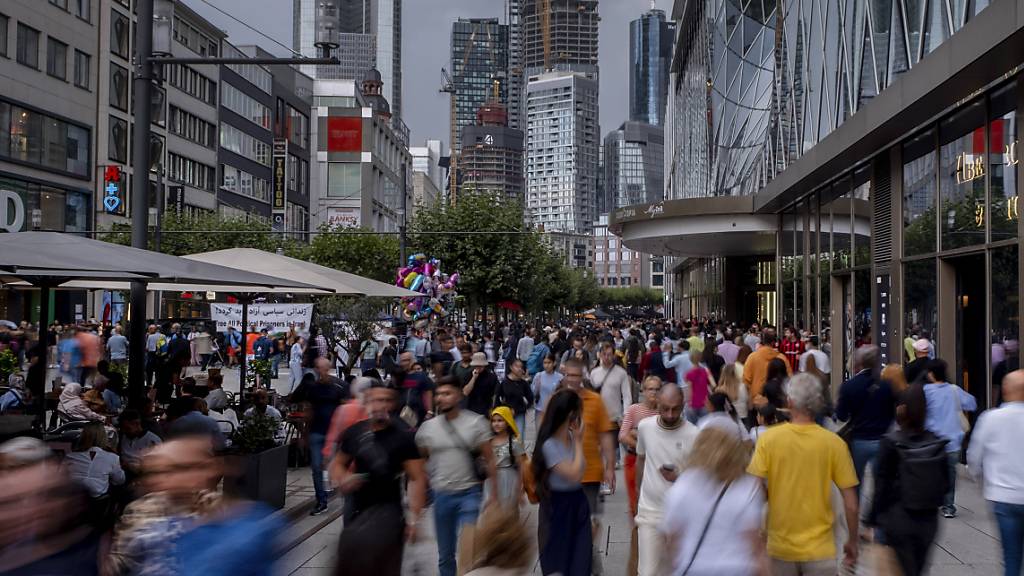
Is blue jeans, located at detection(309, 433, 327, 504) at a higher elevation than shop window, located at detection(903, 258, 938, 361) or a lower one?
lower

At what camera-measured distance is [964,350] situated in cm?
1542

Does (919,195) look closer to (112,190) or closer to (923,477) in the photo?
(923,477)

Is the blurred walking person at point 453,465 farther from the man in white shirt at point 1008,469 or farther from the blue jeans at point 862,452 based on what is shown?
the blue jeans at point 862,452

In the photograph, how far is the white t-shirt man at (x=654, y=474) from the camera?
6.23m

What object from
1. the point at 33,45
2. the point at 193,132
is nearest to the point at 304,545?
the point at 33,45

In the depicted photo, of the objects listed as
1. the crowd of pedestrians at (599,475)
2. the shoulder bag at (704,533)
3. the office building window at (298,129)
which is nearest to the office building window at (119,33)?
the office building window at (298,129)

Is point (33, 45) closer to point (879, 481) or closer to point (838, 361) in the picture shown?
point (838, 361)

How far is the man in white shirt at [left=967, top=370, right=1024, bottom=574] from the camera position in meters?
6.36

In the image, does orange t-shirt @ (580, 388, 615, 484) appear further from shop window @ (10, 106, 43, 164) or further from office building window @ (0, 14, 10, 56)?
office building window @ (0, 14, 10, 56)

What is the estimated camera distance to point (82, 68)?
45906mm

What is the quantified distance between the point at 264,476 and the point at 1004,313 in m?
9.65

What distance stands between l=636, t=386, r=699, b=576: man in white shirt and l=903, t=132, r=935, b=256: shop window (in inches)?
443

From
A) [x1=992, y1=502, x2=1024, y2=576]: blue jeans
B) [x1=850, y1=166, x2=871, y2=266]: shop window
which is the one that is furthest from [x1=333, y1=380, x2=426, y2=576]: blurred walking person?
[x1=850, y1=166, x2=871, y2=266]: shop window

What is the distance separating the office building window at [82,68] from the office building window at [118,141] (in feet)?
13.3
